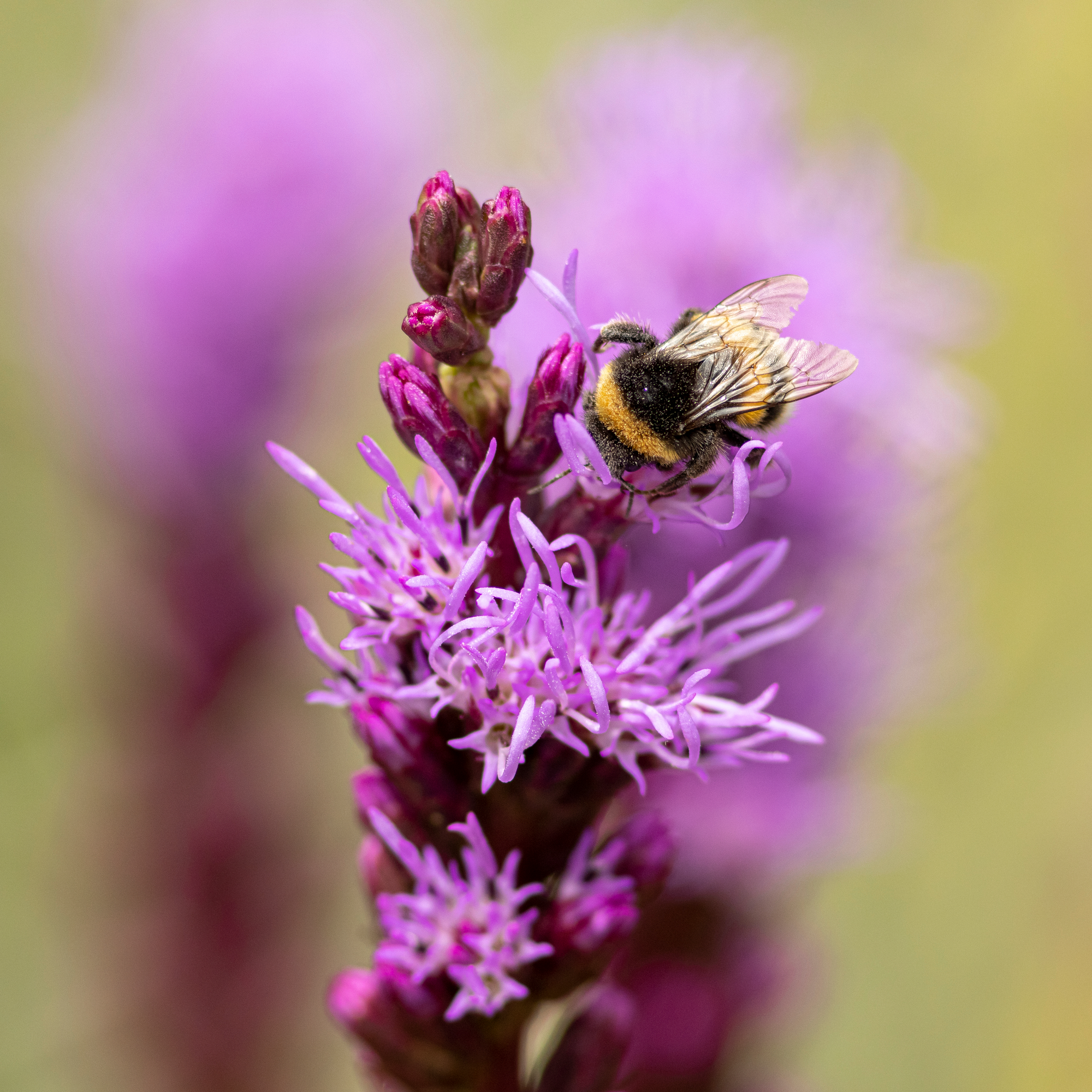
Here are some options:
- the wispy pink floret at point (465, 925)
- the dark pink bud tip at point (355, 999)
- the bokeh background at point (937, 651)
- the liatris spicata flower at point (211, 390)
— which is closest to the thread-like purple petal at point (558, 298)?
the wispy pink floret at point (465, 925)

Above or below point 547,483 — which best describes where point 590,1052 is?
below

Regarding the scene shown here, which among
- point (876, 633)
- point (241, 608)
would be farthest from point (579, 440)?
point (241, 608)

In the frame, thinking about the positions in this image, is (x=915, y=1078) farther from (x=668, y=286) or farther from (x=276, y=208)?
(x=276, y=208)

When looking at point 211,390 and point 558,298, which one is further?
point 211,390

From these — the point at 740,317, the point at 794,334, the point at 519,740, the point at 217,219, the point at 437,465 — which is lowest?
the point at 519,740

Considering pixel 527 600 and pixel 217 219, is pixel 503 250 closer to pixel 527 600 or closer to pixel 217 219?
pixel 527 600

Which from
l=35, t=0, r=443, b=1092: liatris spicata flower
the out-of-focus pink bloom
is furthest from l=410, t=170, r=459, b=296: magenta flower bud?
the out-of-focus pink bloom

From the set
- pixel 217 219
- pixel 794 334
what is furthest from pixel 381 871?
pixel 217 219
